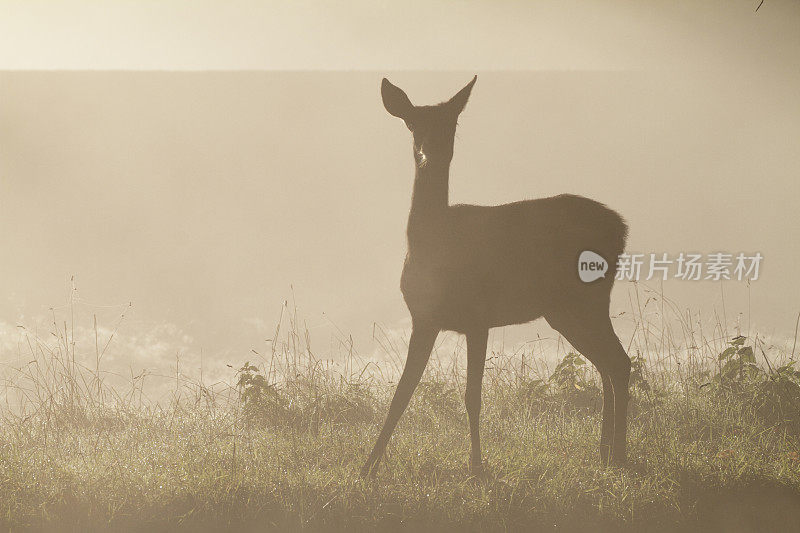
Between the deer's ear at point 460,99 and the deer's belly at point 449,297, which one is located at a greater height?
the deer's ear at point 460,99

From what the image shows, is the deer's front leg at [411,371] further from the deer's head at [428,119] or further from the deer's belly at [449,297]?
the deer's head at [428,119]

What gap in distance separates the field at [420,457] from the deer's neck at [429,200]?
1745 millimetres

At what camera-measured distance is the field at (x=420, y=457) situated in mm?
5012

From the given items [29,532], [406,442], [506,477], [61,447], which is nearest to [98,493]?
[29,532]

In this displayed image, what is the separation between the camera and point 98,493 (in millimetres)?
5273

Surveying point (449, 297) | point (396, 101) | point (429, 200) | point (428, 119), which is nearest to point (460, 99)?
point (428, 119)

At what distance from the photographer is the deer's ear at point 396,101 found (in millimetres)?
5316

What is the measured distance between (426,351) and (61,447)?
359cm

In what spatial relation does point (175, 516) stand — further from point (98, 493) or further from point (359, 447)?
point (359, 447)

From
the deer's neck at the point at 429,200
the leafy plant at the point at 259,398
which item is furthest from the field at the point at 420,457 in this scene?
the deer's neck at the point at 429,200

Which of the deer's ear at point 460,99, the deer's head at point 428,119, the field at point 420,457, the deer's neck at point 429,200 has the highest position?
the deer's ear at point 460,99

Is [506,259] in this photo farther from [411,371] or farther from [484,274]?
[411,371]

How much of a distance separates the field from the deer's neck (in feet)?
5.72

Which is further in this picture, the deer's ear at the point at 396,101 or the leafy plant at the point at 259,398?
the leafy plant at the point at 259,398
